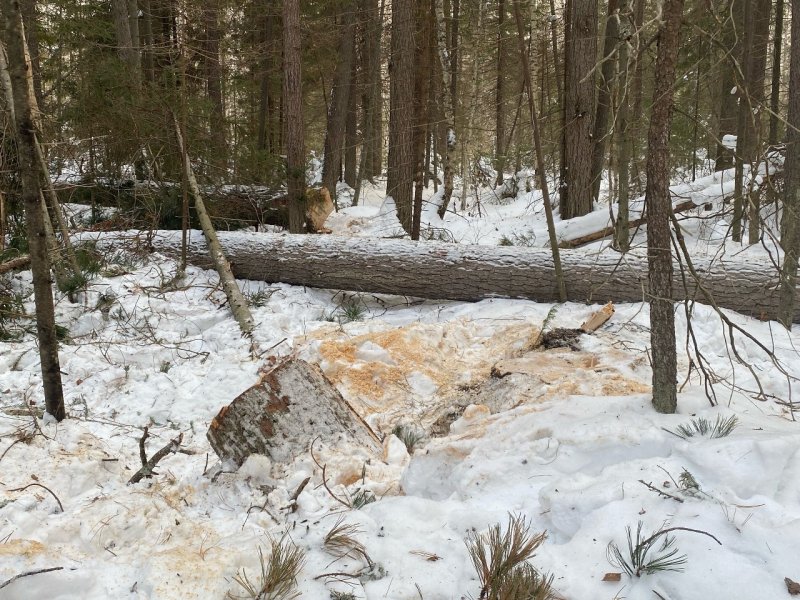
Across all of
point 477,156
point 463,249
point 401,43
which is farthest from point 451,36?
point 463,249

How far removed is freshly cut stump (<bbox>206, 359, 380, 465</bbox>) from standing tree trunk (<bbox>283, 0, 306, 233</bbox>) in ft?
18.7

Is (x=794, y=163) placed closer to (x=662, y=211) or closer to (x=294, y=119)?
(x=662, y=211)

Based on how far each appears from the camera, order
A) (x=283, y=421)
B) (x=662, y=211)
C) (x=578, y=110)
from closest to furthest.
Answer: (x=662, y=211)
(x=283, y=421)
(x=578, y=110)

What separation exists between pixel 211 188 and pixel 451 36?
8342mm

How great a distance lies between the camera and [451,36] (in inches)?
562

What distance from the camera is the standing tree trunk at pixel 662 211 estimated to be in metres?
2.80

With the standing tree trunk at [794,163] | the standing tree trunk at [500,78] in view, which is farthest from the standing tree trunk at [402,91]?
the standing tree trunk at [794,163]

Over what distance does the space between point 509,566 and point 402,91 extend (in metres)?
8.72

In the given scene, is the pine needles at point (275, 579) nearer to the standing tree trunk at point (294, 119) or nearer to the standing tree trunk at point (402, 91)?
the standing tree trunk at point (294, 119)

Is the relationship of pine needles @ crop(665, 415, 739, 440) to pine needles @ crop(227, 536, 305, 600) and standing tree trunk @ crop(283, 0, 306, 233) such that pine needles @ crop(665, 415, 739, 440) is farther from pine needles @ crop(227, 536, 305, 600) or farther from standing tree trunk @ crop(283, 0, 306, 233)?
standing tree trunk @ crop(283, 0, 306, 233)

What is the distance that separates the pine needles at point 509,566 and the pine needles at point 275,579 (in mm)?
732

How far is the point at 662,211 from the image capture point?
2.91 meters

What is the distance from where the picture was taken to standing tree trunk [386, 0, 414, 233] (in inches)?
373

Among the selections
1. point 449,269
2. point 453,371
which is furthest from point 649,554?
point 449,269
